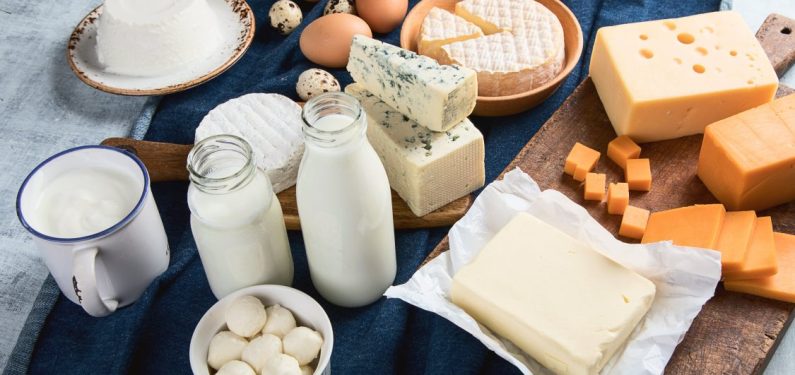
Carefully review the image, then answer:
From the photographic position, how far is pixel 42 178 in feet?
4.33

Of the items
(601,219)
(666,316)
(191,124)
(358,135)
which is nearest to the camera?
(358,135)

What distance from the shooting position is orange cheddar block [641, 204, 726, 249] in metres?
1.32

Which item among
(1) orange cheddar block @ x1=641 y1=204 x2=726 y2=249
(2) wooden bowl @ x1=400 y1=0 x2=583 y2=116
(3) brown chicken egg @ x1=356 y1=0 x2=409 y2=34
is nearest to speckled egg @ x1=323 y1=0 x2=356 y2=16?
(3) brown chicken egg @ x1=356 y1=0 x2=409 y2=34

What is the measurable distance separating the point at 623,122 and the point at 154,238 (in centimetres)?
90

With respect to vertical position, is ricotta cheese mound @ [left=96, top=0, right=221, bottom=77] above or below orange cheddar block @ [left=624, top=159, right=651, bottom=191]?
above

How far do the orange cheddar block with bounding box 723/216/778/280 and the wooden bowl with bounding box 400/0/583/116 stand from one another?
52 cm

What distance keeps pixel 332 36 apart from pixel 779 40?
0.97m

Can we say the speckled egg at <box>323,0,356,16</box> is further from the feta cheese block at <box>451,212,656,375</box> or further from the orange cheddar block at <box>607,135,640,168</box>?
the feta cheese block at <box>451,212,656,375</box>

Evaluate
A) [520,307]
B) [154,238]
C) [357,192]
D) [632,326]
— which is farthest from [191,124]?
[632,326]

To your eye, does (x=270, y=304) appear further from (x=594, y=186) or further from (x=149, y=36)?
(x=149, y=36)

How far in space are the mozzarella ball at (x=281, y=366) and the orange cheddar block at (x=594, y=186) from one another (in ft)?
2.11

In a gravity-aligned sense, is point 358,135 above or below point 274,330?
above

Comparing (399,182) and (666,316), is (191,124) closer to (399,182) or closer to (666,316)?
(399,182)

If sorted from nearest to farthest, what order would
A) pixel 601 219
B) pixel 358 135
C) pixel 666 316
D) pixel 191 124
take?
pixel 358 135, pixel 666 316, pixel 601 219, pixel 191 124
